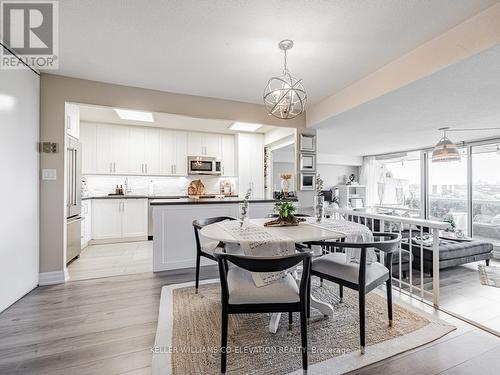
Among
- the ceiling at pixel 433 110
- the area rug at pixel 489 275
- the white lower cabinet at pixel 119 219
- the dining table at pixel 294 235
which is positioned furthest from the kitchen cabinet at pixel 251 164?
the area rug at pixel 489 275

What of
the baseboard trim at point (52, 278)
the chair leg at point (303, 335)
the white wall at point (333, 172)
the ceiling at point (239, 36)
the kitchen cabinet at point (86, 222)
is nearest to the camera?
the chair leg at point (303, 335)

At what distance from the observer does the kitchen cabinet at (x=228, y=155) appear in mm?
5852

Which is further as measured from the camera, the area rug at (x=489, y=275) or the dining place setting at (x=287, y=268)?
the area rug at (x=489, y=275)

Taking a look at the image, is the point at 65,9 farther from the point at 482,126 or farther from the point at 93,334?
the point at 482,126

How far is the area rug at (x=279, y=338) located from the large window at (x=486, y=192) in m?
4.06

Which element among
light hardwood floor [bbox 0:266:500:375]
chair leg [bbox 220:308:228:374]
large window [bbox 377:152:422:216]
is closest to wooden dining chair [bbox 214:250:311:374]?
chair leg [bbox 220:308:228:374]

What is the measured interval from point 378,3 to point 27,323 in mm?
3601

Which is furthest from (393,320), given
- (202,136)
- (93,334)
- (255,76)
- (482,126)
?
(202,136)

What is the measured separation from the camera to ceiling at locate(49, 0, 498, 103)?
1676 millimetres

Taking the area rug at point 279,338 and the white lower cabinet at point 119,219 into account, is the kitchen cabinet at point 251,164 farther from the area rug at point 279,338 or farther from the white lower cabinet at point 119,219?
the area rug at point 279,338

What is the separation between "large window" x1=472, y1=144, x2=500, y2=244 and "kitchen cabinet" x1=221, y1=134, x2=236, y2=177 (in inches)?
205

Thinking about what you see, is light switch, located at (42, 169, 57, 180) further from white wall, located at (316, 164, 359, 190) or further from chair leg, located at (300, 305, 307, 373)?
white wall, located at (316, 164, 359, 190)

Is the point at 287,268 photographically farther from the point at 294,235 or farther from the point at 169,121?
the point at 169,121

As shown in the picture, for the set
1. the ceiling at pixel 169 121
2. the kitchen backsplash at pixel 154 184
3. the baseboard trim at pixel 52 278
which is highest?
the ceiling at pixel 169 121
